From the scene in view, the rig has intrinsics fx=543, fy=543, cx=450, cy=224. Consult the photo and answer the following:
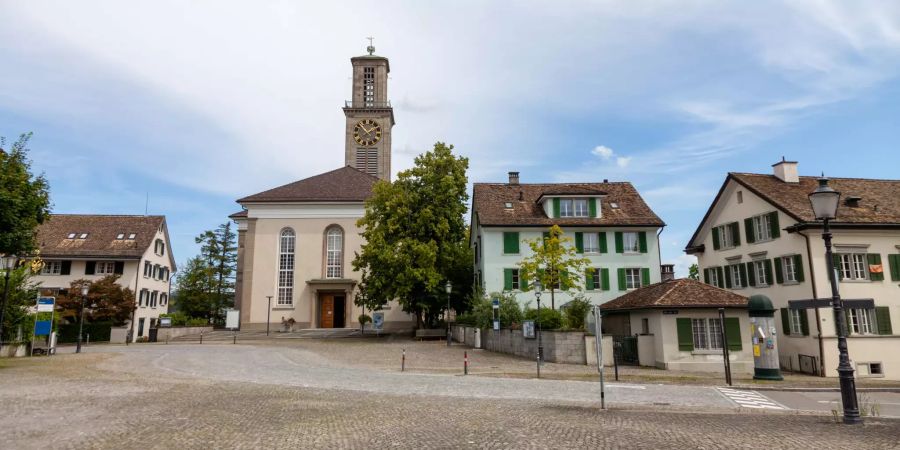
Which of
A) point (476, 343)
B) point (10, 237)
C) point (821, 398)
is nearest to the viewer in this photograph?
point (821, 398)

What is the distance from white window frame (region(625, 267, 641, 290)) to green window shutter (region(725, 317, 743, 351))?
38.0 feet

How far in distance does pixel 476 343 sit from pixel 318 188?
28234 mm

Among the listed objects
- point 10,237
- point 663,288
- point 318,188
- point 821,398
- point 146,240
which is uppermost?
point 318,188

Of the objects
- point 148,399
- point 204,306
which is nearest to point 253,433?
point 148,399

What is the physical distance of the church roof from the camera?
49469 mm

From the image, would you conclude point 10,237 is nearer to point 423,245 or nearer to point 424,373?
point 424,373

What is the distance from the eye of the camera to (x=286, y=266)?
4934cm

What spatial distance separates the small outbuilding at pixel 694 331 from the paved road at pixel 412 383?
247 inches

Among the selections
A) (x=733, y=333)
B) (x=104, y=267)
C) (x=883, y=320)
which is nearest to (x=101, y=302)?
(x=104, y=267)

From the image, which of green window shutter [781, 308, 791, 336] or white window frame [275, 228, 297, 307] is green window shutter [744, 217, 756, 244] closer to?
green window shutter [781, 308, 791, 336]

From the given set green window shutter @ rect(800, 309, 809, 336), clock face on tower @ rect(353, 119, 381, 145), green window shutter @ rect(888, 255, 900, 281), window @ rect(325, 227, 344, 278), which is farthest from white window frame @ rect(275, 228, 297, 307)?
green window shutter @ rect(888, 255, 900, 281)

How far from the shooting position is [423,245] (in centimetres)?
3378

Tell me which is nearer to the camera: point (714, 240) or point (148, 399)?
point (148, 399)

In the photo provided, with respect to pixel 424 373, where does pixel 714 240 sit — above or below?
above
